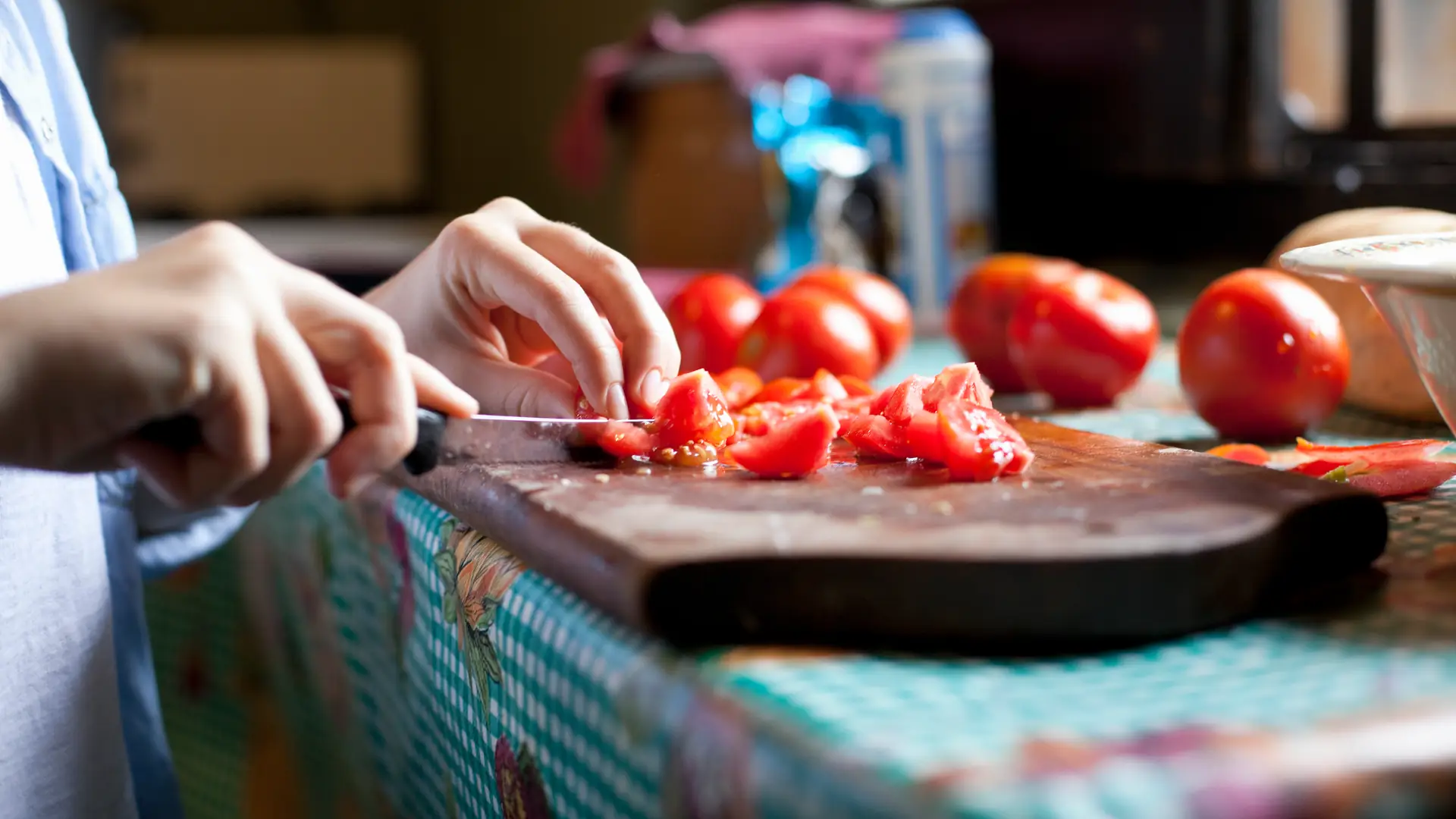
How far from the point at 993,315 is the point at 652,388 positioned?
0.54 m

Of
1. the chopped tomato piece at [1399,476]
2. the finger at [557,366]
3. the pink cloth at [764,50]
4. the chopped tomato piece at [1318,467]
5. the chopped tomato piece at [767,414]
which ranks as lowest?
the chopped tomato piece at [1318,467]

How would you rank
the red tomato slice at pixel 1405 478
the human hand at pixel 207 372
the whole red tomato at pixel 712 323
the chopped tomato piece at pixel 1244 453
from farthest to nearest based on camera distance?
the whole red tomato at pixel 712 323 → the chopped tomato piece at pixel 1244 453 → the red tomato slice at pixel 1405 478 → the human hand at pixel 207 372

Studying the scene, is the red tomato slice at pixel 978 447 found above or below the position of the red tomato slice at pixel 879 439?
above

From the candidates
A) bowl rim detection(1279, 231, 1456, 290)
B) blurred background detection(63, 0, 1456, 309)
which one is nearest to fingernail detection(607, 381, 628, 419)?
bowl rim detection(1279, 231, 1456, 290)

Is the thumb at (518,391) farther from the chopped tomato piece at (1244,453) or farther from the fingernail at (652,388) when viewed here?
the chopped tomato piece at (1244,453)

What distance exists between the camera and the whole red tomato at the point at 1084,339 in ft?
3.33

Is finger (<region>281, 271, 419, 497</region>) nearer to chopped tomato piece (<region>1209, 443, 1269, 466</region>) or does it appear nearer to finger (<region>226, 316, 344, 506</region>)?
finger (<region>226, 316, 344, 506</region>)

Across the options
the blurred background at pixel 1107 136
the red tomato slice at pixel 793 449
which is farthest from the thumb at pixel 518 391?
the blurred background at pixel 1107 136

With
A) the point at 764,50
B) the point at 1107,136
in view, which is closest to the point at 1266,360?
the point at 1107,136

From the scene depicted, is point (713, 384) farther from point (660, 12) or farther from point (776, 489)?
point (660, 12)

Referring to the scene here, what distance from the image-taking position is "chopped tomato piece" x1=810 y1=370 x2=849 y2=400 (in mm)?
851

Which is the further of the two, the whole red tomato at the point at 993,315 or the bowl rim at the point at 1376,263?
the whole red tomato at the point at 993,315

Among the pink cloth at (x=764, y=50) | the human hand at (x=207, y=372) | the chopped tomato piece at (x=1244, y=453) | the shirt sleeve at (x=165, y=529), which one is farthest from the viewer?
the pink cloth at (x=764, y=50)

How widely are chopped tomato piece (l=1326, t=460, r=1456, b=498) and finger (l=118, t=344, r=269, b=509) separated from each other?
0.52m
